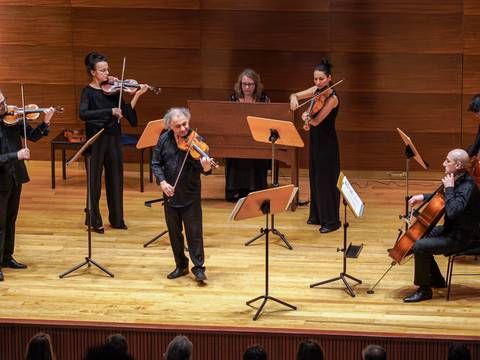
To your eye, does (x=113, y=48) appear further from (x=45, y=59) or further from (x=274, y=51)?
(x=274, y=51)

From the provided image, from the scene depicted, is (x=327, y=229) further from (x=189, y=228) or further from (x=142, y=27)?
(x=142, y=27)

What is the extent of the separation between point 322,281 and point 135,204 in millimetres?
2659

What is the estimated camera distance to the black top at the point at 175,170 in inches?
273

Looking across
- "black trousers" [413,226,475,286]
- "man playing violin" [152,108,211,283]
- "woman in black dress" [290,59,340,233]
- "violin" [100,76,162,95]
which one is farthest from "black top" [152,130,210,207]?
"black trousers" [413,226,475,286]

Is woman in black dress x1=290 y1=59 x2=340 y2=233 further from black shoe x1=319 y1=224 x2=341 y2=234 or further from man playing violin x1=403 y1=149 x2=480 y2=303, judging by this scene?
man playing violin x1=403 y1=149 x2=480 y2=303

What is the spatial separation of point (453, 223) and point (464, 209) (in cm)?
20

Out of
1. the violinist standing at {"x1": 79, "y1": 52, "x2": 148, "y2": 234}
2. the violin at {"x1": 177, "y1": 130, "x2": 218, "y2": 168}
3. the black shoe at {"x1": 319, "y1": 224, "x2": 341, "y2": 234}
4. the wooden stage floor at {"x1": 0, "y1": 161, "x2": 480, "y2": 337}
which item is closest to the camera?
the wooden stage floor at {"x1": 0, "y1": 161, "x2": 480, "y2": 337}

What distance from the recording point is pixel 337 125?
10047mm

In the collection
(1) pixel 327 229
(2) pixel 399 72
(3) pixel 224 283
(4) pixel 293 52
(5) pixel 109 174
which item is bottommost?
(3) pixel 224 283

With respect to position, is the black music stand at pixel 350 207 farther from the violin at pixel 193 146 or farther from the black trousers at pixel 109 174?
the black trousers at pixel 109 174

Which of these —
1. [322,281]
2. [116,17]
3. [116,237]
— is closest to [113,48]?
[116,17]

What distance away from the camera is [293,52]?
998cm

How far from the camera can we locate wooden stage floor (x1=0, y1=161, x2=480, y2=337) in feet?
21.0

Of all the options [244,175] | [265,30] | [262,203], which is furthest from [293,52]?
[262,203]
